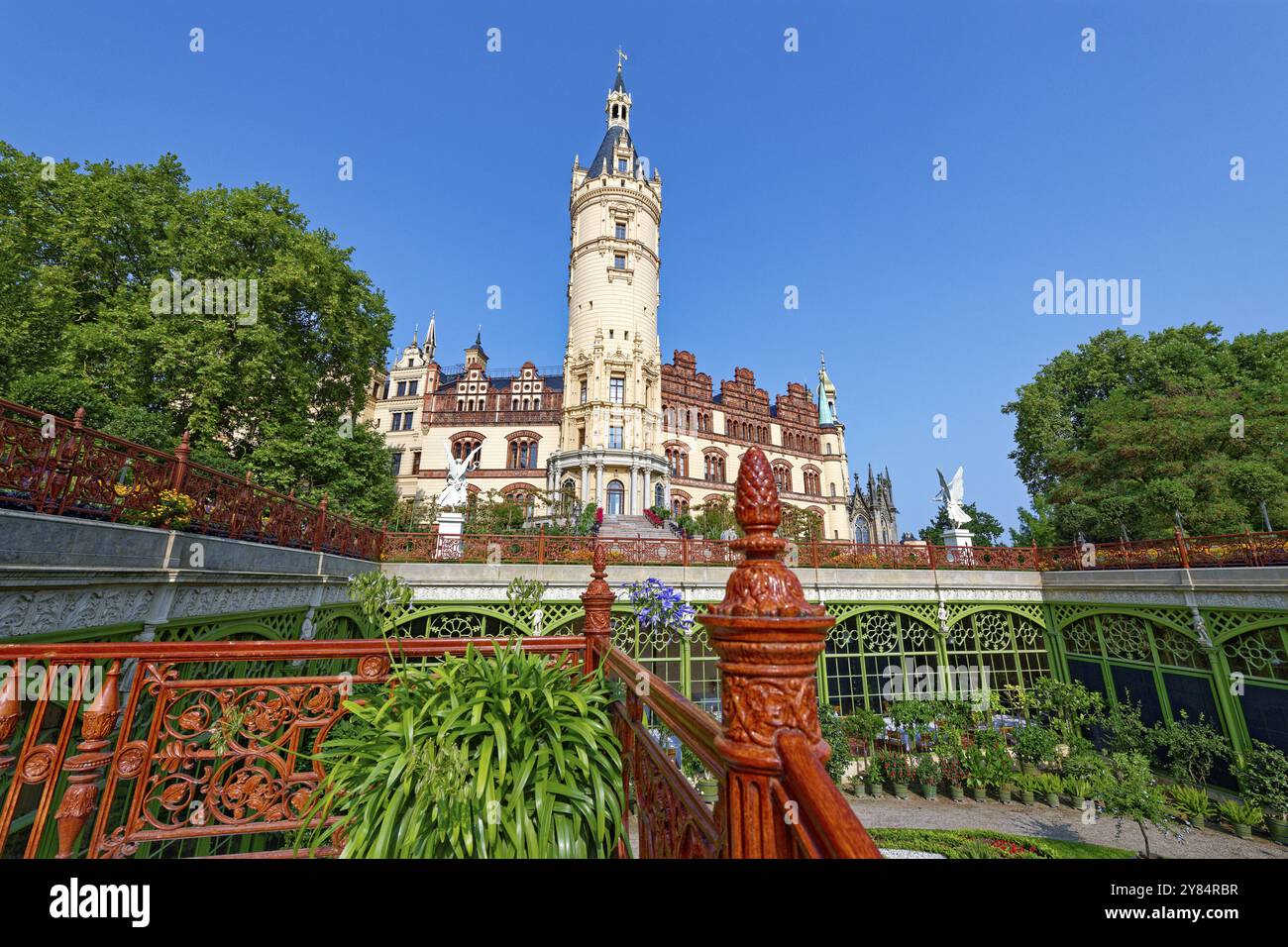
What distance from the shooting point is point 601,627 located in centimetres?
405

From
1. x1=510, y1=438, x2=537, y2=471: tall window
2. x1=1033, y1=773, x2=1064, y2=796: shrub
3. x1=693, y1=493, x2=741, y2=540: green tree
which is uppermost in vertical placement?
x1=510, y1=438, x2=537, y2=471: tall window

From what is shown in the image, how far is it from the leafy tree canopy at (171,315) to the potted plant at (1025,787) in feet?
64.8

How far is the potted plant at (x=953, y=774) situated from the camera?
34.9 ft

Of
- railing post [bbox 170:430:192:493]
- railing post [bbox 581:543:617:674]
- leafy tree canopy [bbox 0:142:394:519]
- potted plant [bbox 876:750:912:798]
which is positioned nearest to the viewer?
railing post [bbox 581:543:617:674]

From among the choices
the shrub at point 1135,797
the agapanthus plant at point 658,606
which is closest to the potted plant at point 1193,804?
the shrub at point 1135,797

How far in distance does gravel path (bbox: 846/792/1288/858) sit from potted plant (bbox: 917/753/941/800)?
16cm

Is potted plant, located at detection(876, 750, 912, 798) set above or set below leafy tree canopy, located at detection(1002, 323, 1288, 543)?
below

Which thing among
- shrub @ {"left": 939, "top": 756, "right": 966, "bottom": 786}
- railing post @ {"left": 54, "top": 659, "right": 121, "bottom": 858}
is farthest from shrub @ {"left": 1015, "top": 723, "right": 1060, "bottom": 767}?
railing post @ {"left": 54, "top": 659, "right": 121, "bottom": 858}

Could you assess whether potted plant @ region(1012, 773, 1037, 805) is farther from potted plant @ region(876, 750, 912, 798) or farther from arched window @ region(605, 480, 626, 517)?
arched window @ region(605, 480, 626, 517)

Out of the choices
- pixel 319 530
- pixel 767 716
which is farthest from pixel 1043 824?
pixel 319 530

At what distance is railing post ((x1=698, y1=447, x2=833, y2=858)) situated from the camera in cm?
134
